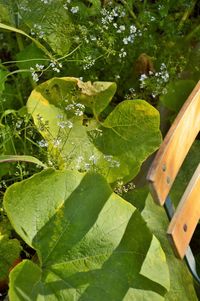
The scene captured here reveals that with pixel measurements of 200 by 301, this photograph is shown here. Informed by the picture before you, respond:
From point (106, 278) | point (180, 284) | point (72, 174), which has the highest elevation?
point (72, 174)

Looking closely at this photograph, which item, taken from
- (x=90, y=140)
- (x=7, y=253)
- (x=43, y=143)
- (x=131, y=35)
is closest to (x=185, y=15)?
(x=131, y=35)

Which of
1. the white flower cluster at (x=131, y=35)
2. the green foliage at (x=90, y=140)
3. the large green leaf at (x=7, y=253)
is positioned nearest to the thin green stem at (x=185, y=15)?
the green foliage at (x=90, y=140)

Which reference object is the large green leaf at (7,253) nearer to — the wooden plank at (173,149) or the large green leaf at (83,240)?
the large green leaf at (83,240)

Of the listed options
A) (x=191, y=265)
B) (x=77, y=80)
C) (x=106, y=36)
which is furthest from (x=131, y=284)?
(x=106, y=36)

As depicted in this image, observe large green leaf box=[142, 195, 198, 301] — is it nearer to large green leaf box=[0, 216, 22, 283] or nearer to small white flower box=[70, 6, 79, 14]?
large green leaf box=[0, 216, 22, 283]

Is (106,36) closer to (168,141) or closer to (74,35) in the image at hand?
(74,35)

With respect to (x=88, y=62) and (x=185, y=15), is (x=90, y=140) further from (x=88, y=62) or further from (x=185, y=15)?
(x=185, y=15)

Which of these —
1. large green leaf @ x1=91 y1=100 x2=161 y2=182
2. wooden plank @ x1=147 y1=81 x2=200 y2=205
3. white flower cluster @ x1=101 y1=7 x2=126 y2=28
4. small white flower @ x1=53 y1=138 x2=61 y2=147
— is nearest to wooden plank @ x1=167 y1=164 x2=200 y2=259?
wooden plank @ x1=147 y1=81 x2=200 y2=205
